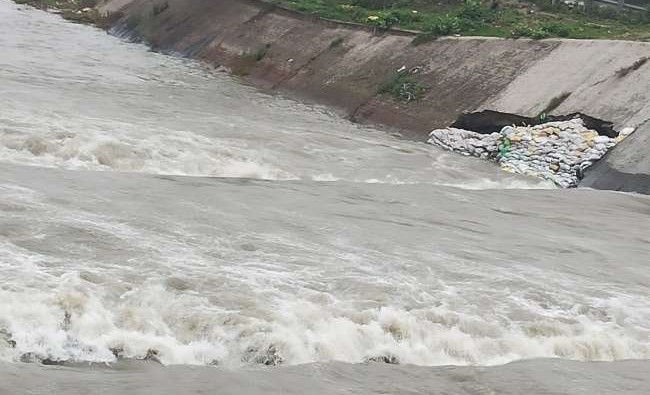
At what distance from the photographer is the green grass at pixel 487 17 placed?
27.4 metres

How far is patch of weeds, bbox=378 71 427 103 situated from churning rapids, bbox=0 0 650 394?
6.53 metres

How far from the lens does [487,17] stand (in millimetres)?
30578

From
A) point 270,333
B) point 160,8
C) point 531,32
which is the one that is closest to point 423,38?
point 531,32

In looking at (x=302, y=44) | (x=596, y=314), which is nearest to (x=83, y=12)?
(x=302, y=44)

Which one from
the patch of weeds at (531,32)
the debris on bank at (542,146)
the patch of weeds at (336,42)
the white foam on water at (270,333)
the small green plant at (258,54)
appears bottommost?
the white foam on water at (270,333)

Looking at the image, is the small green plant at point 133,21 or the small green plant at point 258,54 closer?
the small green plant at point 258,54

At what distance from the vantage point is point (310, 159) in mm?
18781

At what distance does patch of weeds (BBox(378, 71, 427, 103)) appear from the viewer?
1017 inches

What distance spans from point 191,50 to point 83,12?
13.0 m

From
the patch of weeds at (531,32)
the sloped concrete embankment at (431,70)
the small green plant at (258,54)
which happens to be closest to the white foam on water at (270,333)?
the sloped concrete embankment at (431,70)

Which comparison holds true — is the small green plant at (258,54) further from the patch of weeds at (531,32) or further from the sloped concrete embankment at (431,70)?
the patch of weeds at (531,32)

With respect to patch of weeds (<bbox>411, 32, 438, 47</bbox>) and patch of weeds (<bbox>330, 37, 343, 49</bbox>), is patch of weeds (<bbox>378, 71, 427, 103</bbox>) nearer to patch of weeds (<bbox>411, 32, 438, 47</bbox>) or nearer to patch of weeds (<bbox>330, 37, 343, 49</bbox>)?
patch of weeds (<bbox>411, 32, 438, 47</bbox>)

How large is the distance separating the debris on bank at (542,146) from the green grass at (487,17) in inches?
232

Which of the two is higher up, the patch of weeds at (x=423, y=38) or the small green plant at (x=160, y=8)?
the patch of weeds at (x=423, y=38)
